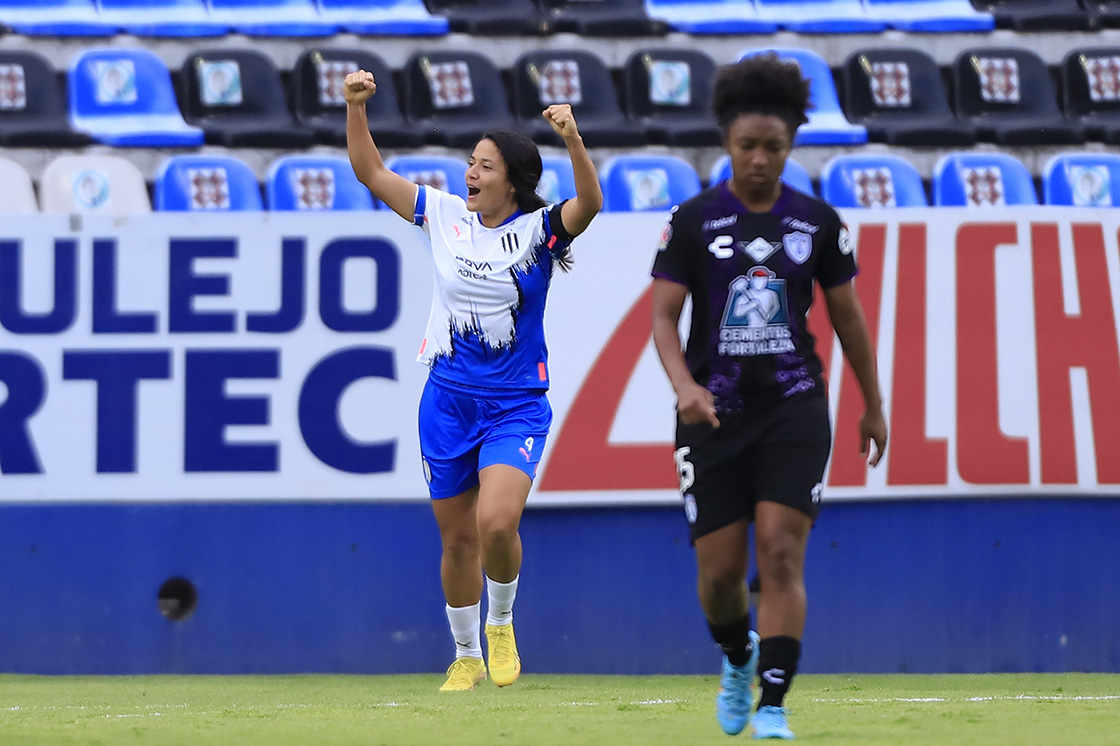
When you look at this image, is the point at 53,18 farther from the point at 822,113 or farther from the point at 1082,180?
the point at 1082,180

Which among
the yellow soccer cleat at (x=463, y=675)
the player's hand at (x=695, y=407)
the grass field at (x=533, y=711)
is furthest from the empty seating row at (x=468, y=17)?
the player's hand at (x=695, y=407)

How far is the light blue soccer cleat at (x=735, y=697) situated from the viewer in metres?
4.06

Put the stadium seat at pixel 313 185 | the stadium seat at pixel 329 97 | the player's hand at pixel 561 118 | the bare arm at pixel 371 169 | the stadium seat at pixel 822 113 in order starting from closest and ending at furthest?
the player's hand at pixel 561 118 < the bare arm at pixel 371 169 < the stadium seat at pixel 313 185 < the stadium seat at pixel 329 97 < the stadium seat at pixel 822 113

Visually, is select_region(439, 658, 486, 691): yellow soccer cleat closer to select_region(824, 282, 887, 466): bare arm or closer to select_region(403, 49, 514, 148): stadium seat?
select_region(824, 282, 887, 466): bare arm

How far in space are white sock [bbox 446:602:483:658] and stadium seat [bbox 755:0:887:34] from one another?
20.3 ft

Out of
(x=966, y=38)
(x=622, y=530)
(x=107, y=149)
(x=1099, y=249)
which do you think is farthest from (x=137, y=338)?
(x=966, y=38)

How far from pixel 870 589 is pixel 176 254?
3223 mm

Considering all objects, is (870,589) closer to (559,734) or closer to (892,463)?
(892,463)

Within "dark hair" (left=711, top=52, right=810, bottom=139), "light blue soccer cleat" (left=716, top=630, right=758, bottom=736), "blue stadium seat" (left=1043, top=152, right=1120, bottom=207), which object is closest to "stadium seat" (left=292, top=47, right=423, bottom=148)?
"blue stadium seat" (left=1043, top=152, right=1120, bottom=207)

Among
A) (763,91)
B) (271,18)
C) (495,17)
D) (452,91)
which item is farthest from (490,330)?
(271,18)

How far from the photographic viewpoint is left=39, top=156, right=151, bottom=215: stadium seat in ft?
29.5

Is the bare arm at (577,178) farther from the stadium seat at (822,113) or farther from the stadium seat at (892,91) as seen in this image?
the stadium seat at (892,91)

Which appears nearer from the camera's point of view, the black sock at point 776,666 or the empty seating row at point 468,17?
the black sock at point 776,666

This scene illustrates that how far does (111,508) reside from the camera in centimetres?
681
